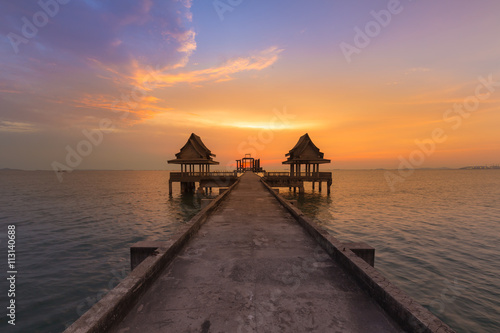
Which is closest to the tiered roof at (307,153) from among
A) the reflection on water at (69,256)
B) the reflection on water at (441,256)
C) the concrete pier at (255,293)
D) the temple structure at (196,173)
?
the temple structure at (196,173)

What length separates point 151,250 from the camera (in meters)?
4.48

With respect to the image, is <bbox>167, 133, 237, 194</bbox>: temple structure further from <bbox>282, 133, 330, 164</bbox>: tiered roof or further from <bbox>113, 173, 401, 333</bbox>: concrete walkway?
<bbox>113, 173, 401, 333</bbox>: concrete walkway

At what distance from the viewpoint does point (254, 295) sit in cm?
319

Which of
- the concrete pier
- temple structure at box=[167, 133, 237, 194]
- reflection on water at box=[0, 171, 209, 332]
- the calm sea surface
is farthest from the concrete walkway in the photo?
temple structure at box=[167, 133, 237, 194]

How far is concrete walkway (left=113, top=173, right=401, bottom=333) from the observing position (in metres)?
2.61

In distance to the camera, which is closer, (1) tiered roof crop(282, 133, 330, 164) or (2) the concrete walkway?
(2) the concrete walkway

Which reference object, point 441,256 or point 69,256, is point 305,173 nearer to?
point 441,256

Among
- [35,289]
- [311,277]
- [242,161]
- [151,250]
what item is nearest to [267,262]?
[311,277]

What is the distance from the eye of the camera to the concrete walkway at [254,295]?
8.57 feet

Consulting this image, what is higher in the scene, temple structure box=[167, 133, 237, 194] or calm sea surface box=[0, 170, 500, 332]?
temple structure box=[167, 133, 237, 194]

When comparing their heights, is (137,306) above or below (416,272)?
above

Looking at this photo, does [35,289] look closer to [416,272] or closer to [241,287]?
[241,287]

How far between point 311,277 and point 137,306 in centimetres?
255

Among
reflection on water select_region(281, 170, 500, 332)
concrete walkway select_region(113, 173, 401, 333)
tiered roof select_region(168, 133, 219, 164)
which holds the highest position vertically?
tiered roof select_region(168, 133, 219, 164)
